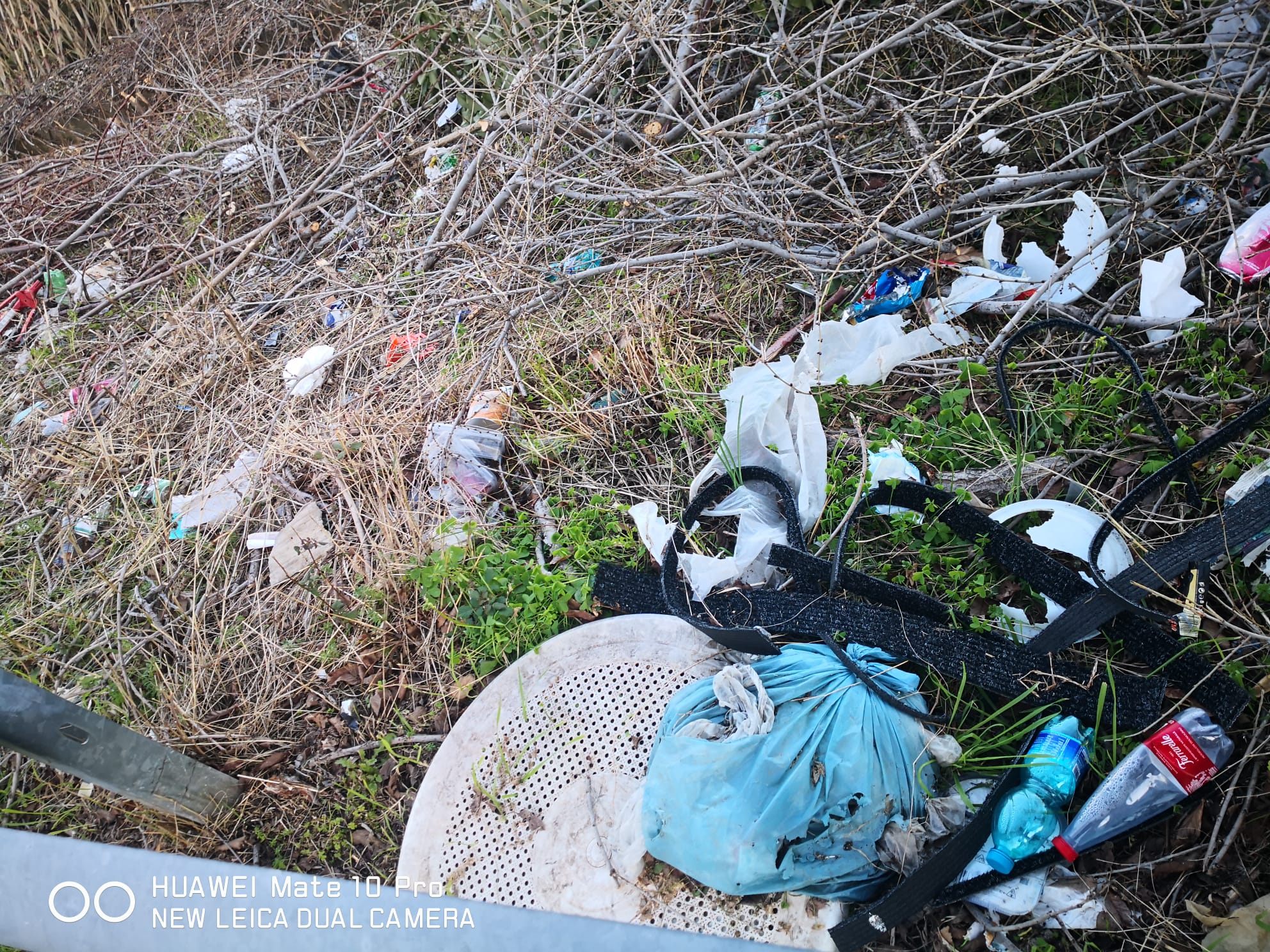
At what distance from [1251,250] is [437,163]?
3233 mm

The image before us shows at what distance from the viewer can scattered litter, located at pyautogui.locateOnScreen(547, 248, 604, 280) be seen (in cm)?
304

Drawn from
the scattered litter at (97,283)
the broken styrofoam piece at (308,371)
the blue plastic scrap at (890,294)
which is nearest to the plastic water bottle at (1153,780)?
the blue plastic scrap at (890,294)

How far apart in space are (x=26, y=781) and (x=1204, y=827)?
335cm

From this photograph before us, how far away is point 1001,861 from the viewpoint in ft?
5.36

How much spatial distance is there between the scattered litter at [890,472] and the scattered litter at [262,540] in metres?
1.99

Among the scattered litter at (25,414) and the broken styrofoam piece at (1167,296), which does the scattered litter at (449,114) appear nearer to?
the scattered litter at (25,414)

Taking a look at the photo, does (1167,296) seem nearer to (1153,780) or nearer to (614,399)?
(1153,780)

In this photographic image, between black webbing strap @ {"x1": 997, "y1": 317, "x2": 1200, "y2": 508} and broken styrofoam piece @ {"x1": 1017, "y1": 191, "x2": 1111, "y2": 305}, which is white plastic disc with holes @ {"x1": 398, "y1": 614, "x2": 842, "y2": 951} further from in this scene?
broken styrofoam piece @ {"x1": 1017, "y1": 191, "x2": 1111, "y2": 305}

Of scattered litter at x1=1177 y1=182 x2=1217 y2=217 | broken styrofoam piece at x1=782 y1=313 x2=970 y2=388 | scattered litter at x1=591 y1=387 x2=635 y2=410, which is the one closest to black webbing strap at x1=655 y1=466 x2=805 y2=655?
broken styrofoam piece at x1=782 y1=313 x2=970 y2=388

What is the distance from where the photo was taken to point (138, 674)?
8.55 feet

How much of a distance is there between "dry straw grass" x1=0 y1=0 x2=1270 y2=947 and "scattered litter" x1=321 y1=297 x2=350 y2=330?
45 millimetres

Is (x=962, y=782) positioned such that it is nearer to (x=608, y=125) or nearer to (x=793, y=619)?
(x=793, y=619)

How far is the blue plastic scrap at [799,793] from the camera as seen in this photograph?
1.68 metres

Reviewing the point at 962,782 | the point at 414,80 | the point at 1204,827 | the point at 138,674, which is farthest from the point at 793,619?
the point at 414,80
